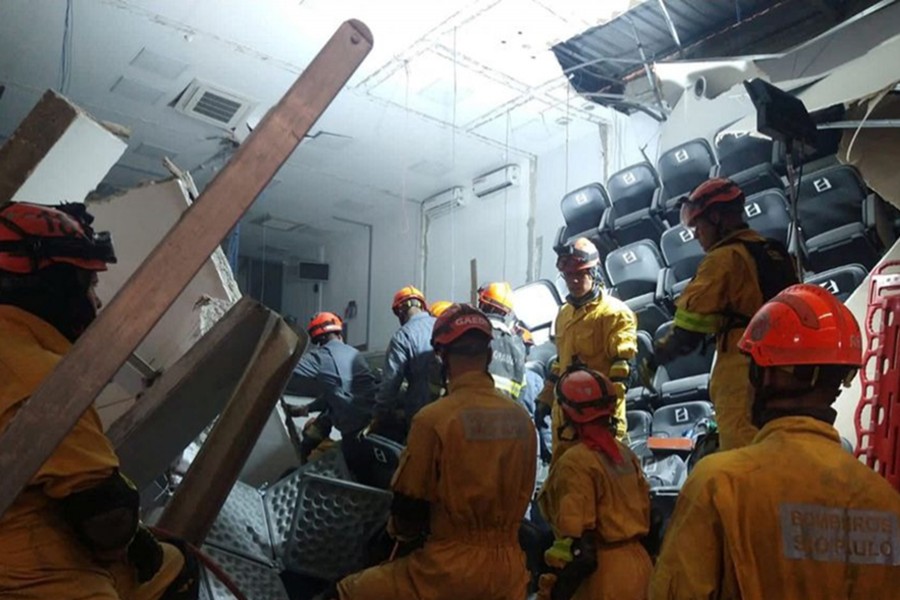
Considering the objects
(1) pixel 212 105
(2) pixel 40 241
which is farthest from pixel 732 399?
(1) pixel 212 105

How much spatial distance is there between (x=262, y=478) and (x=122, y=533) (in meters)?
3.04

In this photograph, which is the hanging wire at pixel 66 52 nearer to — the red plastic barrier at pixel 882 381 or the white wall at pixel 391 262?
the white wall at pixel 391 262

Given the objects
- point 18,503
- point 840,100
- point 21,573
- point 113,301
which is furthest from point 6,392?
point 840,100

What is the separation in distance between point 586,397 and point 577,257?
1.44m

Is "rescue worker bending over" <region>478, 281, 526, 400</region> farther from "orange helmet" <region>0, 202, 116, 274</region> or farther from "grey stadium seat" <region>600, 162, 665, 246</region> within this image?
"orange helmet" <region>0, 202, 116, 274</region>

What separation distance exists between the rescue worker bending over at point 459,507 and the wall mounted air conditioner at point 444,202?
7.63 m

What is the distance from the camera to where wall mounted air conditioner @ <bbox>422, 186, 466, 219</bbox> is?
10242 millimetres

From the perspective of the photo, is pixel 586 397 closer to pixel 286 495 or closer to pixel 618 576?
pixel 618 576

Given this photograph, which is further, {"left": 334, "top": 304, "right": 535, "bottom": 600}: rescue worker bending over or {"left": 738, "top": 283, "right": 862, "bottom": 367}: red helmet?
{"left": 334, "top": 304, "right": 535, "bottom": 600}: rescue worker bending over

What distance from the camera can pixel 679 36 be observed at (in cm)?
676

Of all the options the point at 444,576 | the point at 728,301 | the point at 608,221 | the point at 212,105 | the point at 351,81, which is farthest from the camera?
the point at 212,105

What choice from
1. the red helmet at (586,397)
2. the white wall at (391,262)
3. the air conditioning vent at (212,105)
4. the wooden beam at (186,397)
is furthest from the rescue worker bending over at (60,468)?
the white wall at (391,262)

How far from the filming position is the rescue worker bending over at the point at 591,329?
4.41m

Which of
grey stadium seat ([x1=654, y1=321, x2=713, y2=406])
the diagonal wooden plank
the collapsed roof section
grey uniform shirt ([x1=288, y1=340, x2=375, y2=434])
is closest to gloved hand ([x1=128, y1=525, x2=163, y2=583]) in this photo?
the diagonal wooden plank
